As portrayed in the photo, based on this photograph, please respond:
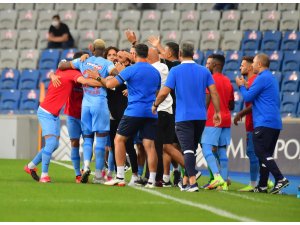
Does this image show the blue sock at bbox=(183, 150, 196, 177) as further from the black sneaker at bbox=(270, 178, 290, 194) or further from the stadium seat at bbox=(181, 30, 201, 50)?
the stadium seat at bbox=(181, 30, 201, 50)

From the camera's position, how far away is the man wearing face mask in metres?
26.4

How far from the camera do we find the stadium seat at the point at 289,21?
24688 mm

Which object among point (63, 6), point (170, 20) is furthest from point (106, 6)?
point (170, 20)

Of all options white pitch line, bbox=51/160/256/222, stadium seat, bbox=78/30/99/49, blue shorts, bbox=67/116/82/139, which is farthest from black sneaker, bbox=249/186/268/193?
stadium seat, bbox=78/30/99/49

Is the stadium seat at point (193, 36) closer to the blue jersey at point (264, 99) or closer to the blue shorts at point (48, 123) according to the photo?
the blue shorts at point (48, 123)

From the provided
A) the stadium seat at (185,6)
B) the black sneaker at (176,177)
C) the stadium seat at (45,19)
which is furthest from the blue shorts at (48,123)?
the stadium seat at (45,19)

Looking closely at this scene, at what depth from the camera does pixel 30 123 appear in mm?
22672

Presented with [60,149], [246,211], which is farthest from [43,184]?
[60,149]

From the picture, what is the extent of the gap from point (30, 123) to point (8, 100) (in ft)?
9.67

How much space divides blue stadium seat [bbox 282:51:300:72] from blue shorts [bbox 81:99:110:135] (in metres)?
9.29

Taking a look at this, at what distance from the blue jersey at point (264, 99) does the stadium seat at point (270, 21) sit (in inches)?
421

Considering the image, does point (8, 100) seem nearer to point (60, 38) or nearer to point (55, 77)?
point (60, 38)

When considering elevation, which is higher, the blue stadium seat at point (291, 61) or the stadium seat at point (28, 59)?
the blue stadium seat at point (291, 61)

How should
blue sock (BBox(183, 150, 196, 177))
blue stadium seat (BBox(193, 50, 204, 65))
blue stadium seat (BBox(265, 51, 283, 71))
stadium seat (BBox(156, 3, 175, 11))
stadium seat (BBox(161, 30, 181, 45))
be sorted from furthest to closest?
1. stadium seat (BBox(156, 3, 175, 11))
2. stadium seat (BBox(161, 30, 181, 45))
3. blue stadium seat (BBox(193, 50, 204, 65))
4. blue stadium seat (BBox(265, 51, 283, 71))
5. blue sock (BBox(183, 150, 196, 177))
